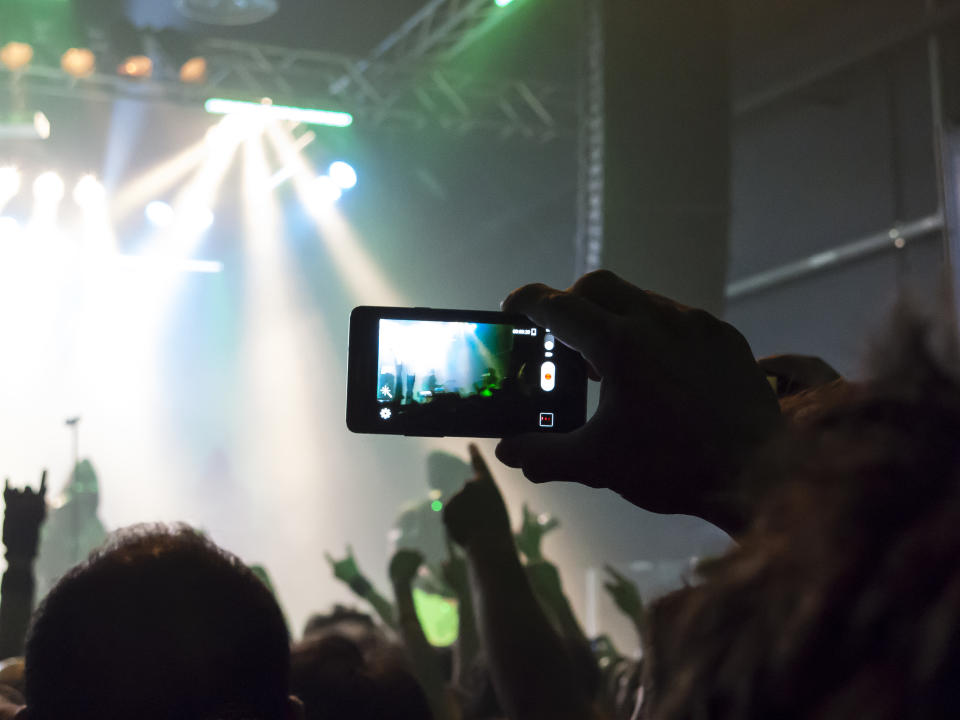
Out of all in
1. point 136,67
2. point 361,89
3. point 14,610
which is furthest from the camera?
point 361,89

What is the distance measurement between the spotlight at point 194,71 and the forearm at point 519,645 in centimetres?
497

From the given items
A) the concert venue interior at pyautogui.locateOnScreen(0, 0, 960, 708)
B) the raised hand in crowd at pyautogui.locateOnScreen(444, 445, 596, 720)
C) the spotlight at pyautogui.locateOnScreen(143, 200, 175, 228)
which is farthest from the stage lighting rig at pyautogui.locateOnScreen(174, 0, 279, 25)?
the raised hand in crowd at pyautogui.locateOnScreen(444, 445, 596, 720)

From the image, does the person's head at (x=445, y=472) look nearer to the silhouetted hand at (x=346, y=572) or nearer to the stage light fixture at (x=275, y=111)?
the stage light fixture at (x=275, y=111)

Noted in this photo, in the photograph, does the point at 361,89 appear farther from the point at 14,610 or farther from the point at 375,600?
the point at 14,610

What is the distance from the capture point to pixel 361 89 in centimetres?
618

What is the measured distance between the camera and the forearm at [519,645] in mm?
1071

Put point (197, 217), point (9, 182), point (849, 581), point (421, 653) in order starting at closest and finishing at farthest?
point (849, 581), point (421, 653), point (9, 182), point (197, 217)

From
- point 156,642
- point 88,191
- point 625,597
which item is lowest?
point 625,597

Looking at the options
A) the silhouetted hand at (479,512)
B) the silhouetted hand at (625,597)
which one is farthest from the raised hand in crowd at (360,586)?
the silhouetted hand at (479,512)

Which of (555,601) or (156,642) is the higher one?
(156,642)

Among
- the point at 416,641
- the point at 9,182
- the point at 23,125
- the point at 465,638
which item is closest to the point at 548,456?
the point at 416,641

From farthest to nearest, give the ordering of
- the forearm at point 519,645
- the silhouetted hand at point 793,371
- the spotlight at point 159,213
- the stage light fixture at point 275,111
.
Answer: the spotlight at point 159,213 → the stage light fixture at point 275,111 → the forearm at point 519,645 → the silhouetted hand at point 793,371

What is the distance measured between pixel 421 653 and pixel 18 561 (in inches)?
29.3

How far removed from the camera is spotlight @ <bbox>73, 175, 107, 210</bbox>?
24.2 ft
